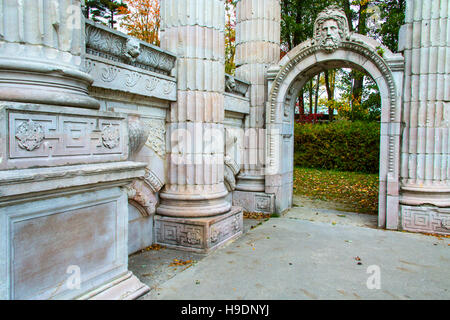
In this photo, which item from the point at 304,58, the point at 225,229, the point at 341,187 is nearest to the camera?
the point at 225,229

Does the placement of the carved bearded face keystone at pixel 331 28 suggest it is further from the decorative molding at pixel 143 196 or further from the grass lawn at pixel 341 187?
the decorative molding at pixel 143 196

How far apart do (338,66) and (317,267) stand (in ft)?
15.4

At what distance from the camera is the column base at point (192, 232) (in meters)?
5.00

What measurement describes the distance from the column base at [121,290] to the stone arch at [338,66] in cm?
475

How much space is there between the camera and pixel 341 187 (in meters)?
11.8

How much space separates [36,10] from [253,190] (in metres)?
5.97

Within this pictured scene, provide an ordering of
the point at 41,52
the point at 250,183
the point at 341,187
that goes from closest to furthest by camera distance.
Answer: the point at 41,52 → the point at 250,183 → the point at 341,187

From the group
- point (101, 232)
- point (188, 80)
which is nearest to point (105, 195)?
point (101, 232)

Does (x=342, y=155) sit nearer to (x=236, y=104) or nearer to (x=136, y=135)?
(x=236, y=104)

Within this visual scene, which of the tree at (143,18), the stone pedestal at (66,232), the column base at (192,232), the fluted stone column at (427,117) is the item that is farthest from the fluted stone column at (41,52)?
the tree at (143,18)

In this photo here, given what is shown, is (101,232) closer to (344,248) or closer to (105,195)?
(105,195)

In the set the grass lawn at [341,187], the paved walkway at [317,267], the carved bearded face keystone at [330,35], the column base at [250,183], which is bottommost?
the paved walkway at [317,267]

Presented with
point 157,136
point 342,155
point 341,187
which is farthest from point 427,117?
point 342,155

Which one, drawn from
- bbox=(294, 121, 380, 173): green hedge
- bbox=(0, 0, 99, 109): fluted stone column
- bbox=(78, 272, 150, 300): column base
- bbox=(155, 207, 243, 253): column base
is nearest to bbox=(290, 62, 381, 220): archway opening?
bbox=(294, 121, 380, 173): green hedge
